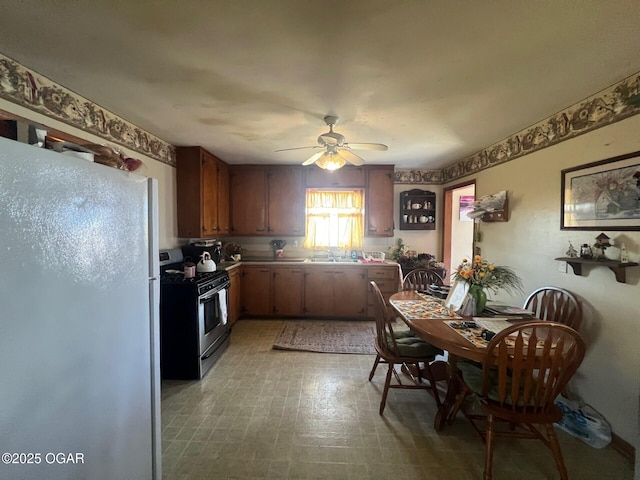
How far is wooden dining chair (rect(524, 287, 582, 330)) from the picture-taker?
2.03 metres

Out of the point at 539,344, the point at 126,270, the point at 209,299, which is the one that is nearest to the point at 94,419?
the point at 126,270

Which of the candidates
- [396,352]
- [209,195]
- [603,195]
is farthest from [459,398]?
[209,195]

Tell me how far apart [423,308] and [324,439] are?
1.18m

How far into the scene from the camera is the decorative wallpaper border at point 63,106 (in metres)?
1.65

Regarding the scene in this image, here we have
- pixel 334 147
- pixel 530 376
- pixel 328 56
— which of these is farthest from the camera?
pixel 334 147

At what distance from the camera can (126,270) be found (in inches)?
41.6

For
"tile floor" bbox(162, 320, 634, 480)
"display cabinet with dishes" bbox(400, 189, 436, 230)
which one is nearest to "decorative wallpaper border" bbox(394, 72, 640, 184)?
"display cabinet with dishes" bbox(400, 189, 436, 230)

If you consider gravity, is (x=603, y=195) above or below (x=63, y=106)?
below

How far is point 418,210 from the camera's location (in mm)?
4633

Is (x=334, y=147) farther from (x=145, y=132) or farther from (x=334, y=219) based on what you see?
(x=334, y=219)

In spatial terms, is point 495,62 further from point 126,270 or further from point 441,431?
point 441,431

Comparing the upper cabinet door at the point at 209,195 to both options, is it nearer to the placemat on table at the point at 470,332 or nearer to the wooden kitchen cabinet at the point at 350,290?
the wooden kitchen cabinet at the point at 350,290

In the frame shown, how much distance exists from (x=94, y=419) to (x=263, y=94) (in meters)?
1.98

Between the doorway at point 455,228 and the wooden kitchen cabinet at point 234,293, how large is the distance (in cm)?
335
